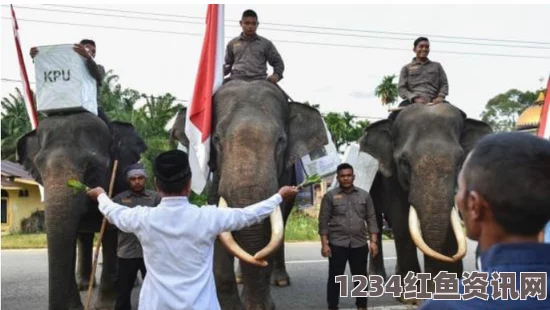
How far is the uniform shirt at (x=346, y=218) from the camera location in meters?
6.46

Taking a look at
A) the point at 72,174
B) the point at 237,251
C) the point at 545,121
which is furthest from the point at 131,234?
the point at 545,121

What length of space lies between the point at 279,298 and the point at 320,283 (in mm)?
1536

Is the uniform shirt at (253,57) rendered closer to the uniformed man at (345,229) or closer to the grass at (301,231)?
the uniformed man at (345,229)

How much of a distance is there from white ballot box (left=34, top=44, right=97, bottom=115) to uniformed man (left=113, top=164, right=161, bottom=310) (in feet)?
3.64

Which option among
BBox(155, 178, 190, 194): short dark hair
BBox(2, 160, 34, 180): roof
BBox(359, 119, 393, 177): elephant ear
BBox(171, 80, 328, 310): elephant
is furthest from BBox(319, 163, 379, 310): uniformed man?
BBox(2, 160, 34, 180): roof

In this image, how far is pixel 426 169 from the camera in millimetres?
6449

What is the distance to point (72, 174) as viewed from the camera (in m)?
6.16

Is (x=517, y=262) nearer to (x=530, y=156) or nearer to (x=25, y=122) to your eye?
(x=530, y=156)

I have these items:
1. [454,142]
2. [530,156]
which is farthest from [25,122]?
[530,156]

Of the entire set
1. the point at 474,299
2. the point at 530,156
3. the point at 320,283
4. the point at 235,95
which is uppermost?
the point at 235,95

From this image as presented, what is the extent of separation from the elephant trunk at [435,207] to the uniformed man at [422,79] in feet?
4.03

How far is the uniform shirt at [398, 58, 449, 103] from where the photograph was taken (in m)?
7.57

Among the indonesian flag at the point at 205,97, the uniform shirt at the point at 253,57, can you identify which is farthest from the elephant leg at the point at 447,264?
the uniform shirt at the point at 253,57

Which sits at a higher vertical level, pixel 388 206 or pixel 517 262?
pixel 517 262
